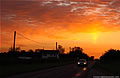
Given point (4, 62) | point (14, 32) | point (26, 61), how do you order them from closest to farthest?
point (4, 62), point (14, 32), point (26, 61)

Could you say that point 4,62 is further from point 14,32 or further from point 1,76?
point 1,76

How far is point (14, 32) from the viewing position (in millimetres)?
48938

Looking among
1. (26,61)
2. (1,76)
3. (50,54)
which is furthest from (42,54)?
(1,76)

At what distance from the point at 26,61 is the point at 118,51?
35060 mm

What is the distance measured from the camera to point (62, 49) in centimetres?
19962

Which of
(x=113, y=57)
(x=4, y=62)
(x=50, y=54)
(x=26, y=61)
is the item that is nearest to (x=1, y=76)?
(x=4, y=62)

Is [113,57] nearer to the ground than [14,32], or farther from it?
nearer to the ground

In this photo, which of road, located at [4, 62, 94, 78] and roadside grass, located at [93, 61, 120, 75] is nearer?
road, located at [4, 62, 94, 78]

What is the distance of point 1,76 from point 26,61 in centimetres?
3245

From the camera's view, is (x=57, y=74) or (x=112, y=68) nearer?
(x=57, y=74)

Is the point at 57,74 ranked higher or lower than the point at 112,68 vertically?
higher

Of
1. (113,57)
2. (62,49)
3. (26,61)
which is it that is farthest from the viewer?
(62,49)

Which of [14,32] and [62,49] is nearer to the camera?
[14,32]

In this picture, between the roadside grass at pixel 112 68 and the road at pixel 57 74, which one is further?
the roadside grass at pixel 112 68
